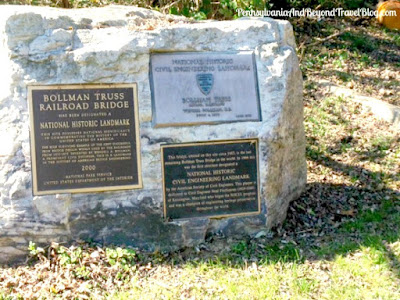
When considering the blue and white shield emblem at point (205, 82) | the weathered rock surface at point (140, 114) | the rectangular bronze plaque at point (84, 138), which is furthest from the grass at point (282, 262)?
the blue and white shield emblem at point (205, 82)

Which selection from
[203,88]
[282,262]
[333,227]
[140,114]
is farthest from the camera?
[333,227]

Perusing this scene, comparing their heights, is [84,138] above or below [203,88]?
below

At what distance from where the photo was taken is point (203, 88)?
445 centimetres

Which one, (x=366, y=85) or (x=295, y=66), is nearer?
(x=295, y=66)

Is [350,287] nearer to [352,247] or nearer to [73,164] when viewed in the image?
[352,247]

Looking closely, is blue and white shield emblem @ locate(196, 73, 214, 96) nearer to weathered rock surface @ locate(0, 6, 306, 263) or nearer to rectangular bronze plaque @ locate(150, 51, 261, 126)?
rectangular bronze plaque @ locate(150, 51, 261, 126)

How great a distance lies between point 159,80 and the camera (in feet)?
14.2

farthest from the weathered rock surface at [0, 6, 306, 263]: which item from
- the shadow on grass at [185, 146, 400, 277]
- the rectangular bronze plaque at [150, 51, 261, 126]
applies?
the shadow on grass at [185, 146, 400, 277]

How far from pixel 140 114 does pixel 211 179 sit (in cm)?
85

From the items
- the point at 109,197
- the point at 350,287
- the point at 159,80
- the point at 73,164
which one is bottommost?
the point at 350,287

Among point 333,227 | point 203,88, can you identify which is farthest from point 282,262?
point 203,88

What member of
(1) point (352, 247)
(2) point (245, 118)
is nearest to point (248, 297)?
(1) point (352, 247)

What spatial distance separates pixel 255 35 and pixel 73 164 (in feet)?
6.40

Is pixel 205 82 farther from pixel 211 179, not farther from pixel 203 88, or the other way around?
pixel 211 179
